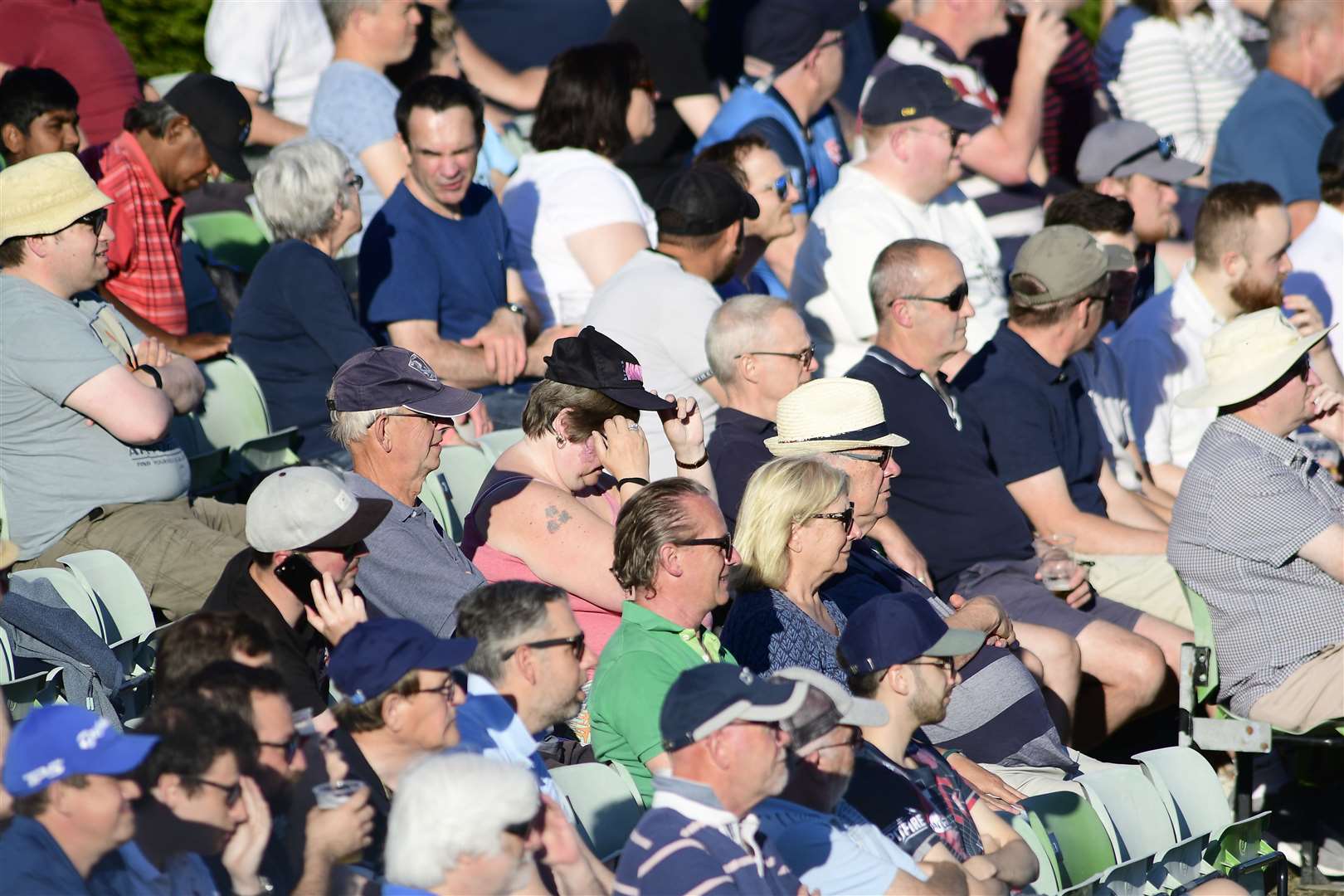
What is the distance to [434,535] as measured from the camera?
416 cm

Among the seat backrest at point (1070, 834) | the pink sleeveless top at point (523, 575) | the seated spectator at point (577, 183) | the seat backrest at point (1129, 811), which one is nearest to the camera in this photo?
→ the seat backrest at point (1070, 834)

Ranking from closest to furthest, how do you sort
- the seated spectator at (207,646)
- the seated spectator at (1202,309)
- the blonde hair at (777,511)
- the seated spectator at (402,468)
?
1. the seated spectator at (207,646)
2. the seated spectator at (402,468)
3. the blonde hair at (777,511)
4. the seated spectator at (1202,309)

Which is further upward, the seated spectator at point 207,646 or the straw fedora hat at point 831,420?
the seated spectator at point 207,646

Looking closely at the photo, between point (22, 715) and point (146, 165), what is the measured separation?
2.70 meters

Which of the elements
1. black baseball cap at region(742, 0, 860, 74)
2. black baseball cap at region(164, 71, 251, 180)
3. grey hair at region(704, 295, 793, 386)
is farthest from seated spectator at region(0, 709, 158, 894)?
black baseball cap at region(742, 0, 860, 74)

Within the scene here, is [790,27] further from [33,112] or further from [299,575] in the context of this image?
[299,575]

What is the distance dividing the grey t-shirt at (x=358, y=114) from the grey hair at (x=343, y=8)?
30cm

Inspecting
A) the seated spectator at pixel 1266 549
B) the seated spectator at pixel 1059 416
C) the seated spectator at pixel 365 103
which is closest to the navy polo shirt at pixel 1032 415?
the seated spectator at pixel 1059 416

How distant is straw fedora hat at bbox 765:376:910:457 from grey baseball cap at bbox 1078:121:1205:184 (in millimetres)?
3373

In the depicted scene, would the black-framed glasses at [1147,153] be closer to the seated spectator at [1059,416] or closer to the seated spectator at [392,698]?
the seated spectator at [1059,416]

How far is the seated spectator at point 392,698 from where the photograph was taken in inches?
120

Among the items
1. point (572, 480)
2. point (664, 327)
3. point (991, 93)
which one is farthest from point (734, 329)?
point (991, 93)

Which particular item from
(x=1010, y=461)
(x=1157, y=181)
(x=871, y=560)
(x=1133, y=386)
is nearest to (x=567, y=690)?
(x=871, y=560)

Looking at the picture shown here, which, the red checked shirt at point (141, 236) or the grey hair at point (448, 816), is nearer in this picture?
the grey hair at point (448, 816)
